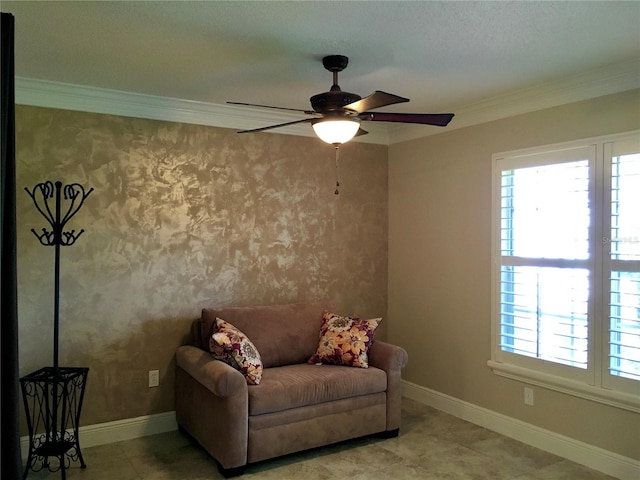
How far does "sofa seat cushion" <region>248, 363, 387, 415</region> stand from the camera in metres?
3.38

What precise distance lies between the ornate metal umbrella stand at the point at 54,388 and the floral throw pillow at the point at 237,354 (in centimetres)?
87

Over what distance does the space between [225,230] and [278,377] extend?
1.36m

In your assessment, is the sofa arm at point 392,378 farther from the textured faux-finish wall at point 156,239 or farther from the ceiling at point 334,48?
the ceiling at point 334,48

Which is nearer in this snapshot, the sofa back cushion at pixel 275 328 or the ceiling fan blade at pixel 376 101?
the ceiling fan blade at pixel 376 101

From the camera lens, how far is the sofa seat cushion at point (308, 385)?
3375 mm

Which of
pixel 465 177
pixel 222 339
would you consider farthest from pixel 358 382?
pixel 465 177

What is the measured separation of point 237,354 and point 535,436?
2261mm

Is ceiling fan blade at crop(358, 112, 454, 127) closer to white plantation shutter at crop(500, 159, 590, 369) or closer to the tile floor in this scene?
white plantation shutter at crop(500, 159, 590, 369)

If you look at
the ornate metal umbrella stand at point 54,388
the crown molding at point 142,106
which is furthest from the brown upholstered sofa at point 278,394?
the crown molding at point 142,106

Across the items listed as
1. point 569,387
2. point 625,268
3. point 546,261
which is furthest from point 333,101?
point 569,387

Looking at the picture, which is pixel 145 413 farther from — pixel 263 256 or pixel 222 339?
pixel 263 256

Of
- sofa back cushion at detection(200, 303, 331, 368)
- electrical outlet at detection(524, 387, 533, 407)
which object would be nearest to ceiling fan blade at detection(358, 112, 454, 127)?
sofa back cushion at detection(200, 303, 331, 368)

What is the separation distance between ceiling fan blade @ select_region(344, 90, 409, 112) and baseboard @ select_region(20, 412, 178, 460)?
2.87m

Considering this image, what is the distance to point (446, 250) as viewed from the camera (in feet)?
15.0
